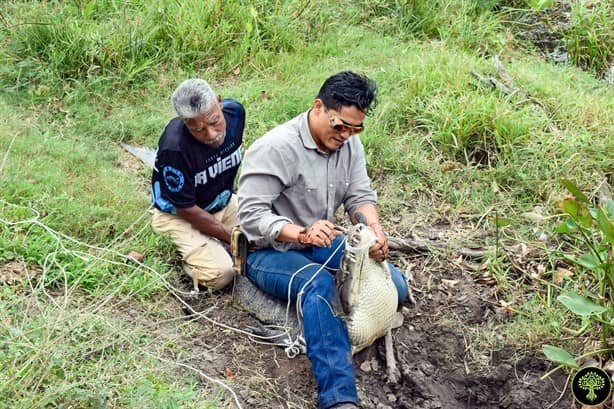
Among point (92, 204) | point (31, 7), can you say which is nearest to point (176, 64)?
point (31, 7)

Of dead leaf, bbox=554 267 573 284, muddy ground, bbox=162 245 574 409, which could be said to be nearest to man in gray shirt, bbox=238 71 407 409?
muddy ground, bbox=162 245 574 409

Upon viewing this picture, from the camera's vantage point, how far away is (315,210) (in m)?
3.98

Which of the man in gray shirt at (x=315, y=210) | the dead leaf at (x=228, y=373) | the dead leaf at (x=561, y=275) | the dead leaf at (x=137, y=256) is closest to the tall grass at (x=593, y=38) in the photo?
the dead leaf at (x=561, y=275)

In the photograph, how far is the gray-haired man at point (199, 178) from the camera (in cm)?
403

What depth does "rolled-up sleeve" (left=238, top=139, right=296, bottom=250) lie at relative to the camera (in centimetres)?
376

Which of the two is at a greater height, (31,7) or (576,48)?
(31,7)

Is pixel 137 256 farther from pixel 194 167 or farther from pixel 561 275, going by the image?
pixel 561 275

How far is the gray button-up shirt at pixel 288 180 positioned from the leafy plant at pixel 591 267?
43.5 inches

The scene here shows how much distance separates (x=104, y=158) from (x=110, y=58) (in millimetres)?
1045

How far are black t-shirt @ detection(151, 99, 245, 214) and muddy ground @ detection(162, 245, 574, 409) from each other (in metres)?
0.55

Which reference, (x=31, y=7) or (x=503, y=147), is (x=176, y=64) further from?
(x=503, y=147)

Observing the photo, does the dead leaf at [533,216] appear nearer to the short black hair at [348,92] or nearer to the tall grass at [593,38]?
the short black hair at [348,92]

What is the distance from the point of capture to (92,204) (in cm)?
478

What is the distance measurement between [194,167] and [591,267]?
2.00 meters
